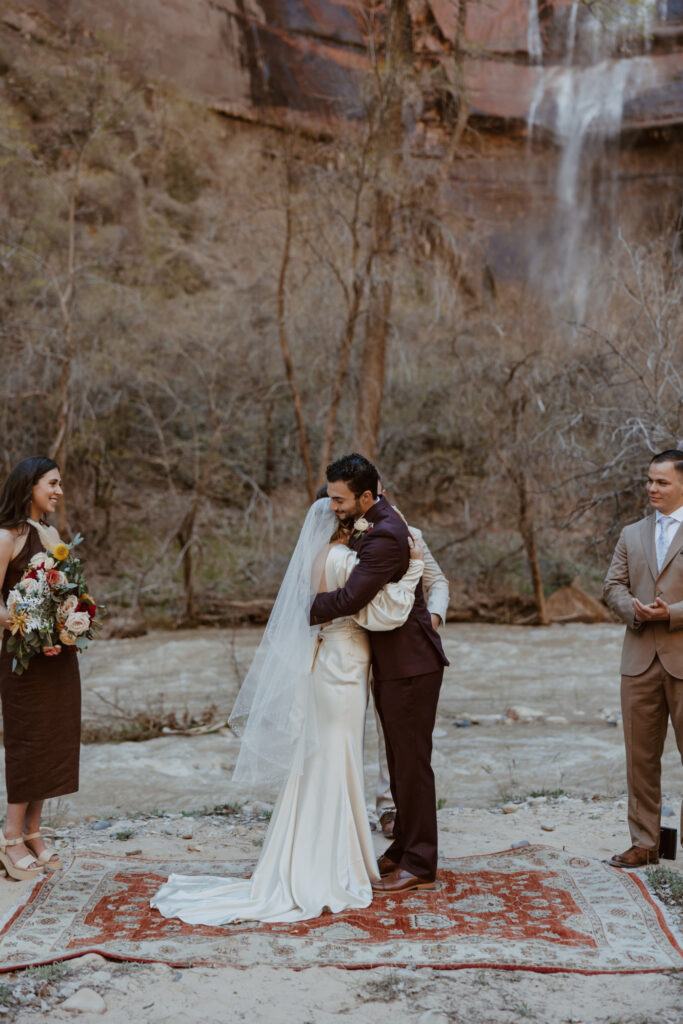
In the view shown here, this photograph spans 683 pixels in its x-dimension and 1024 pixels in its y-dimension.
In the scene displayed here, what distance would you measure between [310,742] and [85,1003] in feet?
5.18

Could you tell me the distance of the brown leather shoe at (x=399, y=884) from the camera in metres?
4.65

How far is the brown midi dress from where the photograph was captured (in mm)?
4965

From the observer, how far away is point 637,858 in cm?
513

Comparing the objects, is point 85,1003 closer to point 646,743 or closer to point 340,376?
point 646,743

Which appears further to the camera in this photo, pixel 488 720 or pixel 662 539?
pixel 488 720

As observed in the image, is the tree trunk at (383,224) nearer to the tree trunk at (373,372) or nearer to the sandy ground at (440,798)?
the tree trunk at (373,372)

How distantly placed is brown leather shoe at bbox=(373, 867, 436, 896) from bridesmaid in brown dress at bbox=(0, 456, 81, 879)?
5.60 ft

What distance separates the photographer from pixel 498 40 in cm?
3212

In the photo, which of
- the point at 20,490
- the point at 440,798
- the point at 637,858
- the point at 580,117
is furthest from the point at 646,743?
the point at 580,117

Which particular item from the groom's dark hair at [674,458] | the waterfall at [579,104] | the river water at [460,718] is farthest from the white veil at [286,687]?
the waterfall at [579,104]

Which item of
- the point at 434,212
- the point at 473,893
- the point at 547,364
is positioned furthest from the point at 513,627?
the point at 473,893

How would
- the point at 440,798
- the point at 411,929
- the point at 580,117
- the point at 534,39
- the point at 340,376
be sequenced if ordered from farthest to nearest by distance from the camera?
1. the point at 534,39
2. the point at 580,117
3. the point at 340,376
4. the point at 440,798
5. the point at 411,929

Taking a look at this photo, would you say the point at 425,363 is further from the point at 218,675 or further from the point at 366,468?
the point at 366,468

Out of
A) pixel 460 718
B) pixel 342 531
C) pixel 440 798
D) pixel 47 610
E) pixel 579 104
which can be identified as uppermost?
pixel 579 104
